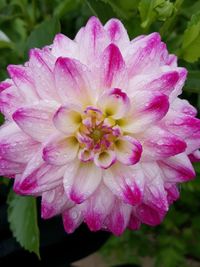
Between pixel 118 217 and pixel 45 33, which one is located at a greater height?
pixel 45 33

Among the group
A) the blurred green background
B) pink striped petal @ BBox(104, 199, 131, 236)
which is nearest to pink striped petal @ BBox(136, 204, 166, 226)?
pink striped petal @ BBox(104, 199, 131, 236)

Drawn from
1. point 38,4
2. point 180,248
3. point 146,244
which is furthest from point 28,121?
point 146,244

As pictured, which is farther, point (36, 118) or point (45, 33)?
point (45, 33)

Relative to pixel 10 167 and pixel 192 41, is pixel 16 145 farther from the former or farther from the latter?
pixel 192 41

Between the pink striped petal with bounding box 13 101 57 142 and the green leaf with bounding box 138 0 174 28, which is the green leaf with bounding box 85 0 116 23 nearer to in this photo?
the green leaf with bounding box 138 0 174 28

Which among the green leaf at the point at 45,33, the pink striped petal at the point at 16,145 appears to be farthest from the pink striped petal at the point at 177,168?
the green leaf at the point at 45,33

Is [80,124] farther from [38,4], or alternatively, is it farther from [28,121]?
[38,4]

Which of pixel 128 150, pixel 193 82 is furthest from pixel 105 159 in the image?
pixel 193 82
